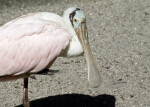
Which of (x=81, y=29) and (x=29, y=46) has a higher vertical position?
(x=81, y=29)

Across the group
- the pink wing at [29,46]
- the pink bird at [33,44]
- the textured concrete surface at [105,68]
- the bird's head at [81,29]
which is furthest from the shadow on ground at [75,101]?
the pink wing at [29,46]

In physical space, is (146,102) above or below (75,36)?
below

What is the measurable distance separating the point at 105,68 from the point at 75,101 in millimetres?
1193

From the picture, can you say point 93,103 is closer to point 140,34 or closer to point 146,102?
point 146,102

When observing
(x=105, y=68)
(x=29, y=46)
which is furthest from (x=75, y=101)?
(x=29, y=46)

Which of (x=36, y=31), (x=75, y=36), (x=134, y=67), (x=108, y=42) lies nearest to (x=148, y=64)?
(x=134, y=67)

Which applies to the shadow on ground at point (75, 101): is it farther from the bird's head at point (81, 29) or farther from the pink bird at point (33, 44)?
the pink bird at point (33, 44)

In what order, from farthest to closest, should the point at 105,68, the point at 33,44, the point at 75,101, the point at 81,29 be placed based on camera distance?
the point at 105,68, the point at 75,101, the point at 81,29, the point at 33,44

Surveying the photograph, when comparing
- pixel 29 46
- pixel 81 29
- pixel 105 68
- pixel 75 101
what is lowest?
pixel 75 101

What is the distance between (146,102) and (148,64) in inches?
51.1

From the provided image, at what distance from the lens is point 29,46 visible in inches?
194

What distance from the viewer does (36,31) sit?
16.1ft

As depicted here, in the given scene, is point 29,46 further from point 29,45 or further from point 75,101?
point 75,101

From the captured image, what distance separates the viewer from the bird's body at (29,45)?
4.88 meters
